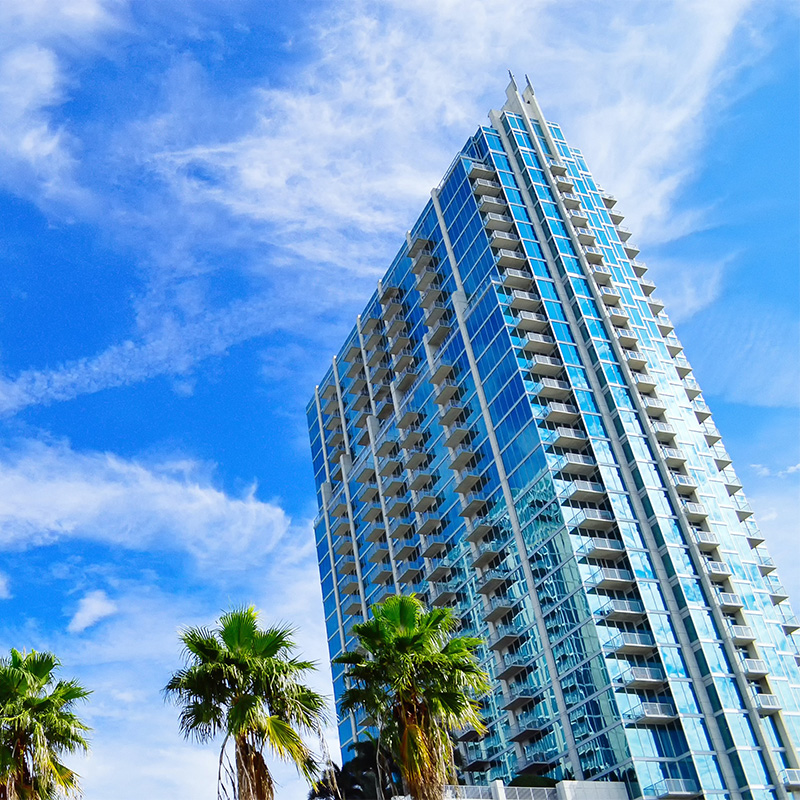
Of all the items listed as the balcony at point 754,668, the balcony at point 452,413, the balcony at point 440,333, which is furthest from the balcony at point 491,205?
the balcony at point 754,668

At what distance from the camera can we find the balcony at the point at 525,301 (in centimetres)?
9325

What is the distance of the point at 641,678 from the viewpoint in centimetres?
7344

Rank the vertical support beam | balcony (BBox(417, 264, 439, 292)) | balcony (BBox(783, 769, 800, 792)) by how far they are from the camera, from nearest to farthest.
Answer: balcony (BBox(783, 769, 800, 792))
the vertical support beam
balcony (BBox(417, 264, 439, 292))

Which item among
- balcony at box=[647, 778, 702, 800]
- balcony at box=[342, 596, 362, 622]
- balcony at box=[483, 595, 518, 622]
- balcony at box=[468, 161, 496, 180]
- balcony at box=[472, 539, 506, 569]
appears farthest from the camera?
balcony at box=[342, 596, 362, 622]

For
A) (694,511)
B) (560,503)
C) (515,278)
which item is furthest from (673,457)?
(515,278)

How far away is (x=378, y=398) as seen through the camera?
4660 inches

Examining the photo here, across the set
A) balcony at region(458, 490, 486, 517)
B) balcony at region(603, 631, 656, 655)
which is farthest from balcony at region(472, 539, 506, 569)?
balcony at region(603, 631, 656, 655)

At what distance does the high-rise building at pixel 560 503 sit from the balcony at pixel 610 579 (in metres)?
0.18

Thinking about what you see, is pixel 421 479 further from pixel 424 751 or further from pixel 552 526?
pixel 424 751

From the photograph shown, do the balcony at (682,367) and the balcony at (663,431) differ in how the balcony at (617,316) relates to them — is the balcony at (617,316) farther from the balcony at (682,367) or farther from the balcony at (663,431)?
the balcony at (663,431)

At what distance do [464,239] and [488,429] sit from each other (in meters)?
21.8

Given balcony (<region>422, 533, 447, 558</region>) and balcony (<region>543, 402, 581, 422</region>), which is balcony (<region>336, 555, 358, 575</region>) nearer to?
balcony (<region>422, 533, 447, 558</region>)

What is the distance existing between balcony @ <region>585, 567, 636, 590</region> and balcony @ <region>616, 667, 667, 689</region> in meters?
6.89

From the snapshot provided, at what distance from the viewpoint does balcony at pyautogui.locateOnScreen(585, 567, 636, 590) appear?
7794 cm
